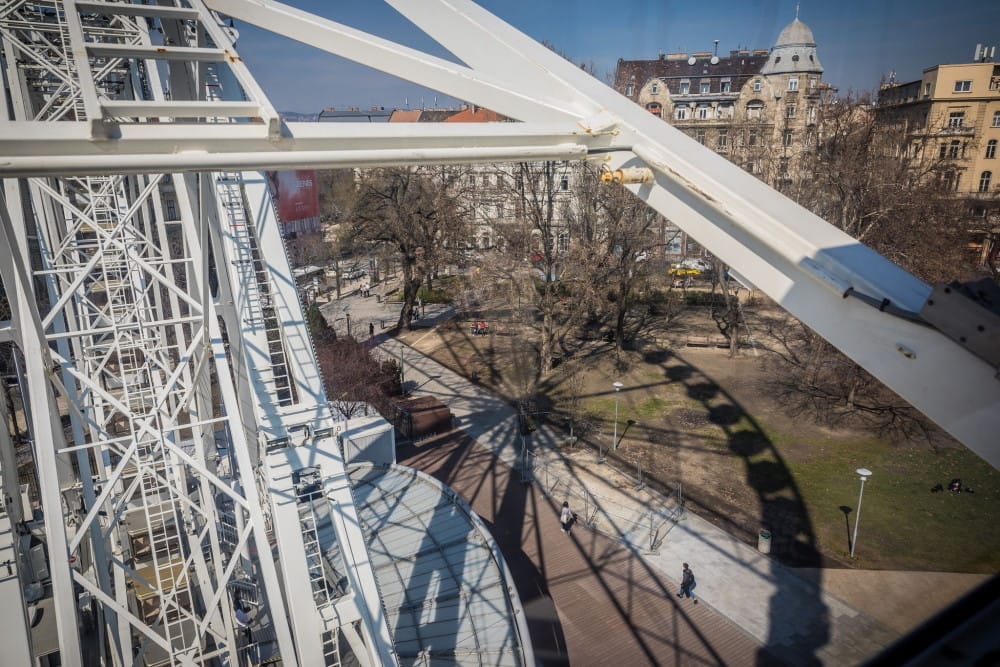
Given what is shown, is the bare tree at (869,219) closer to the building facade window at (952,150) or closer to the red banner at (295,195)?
the building facade window at (952,150)

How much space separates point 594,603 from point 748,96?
37.2 meters

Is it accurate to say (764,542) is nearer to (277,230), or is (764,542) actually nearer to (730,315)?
(277,230)

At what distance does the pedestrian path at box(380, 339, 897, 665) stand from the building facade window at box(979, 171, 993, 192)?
65.6ft

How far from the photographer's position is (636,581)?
38.5ft

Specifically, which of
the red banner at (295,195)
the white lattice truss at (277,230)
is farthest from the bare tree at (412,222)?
the white lattice truss at (277,230)

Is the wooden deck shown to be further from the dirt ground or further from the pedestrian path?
the dirt ground

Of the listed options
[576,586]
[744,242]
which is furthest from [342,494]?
[576,586]

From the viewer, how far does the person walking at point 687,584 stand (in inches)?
436

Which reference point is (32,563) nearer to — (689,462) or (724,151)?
(689,462)

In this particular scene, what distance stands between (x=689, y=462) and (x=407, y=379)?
1101cm

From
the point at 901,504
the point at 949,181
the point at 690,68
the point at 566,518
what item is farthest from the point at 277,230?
the point at 690,68

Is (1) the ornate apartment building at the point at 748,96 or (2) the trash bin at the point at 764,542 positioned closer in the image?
(2) the trash bin at the point at 764,542

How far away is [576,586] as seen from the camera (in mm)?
11680

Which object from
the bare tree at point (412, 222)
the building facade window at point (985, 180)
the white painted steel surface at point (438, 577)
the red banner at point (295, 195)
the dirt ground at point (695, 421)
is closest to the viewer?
the white painted steel surface at point (438, 577)
